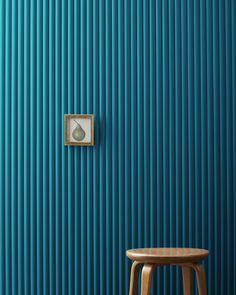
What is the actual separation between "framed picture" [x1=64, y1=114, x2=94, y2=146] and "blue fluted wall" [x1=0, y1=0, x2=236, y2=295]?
0.05 meters

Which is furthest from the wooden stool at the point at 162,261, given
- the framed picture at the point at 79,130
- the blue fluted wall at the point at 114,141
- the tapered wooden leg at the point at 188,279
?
the framed picture at the point at 79,130

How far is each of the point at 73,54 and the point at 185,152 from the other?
878 mm

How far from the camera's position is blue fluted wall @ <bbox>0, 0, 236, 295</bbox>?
3.62 meters

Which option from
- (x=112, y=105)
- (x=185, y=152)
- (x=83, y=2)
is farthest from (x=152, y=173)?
(x=83, y=2)

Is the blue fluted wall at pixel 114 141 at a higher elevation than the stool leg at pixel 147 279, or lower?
higher

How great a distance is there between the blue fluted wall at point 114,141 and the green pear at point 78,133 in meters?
0.07

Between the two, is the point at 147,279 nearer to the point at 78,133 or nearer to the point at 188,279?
the point at 188,279

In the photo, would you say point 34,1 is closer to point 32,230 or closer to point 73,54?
point 73,54

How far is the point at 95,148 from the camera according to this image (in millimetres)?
3662

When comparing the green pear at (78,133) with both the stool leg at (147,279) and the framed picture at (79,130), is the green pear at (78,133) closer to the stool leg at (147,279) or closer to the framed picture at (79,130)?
the framed picture at (79,130)

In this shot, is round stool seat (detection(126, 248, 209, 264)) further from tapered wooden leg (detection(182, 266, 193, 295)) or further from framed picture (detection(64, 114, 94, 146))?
framed picture (detection(64, 114, 94, 146))

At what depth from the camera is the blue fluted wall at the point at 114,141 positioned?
142 inches

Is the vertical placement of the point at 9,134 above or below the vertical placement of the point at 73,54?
below

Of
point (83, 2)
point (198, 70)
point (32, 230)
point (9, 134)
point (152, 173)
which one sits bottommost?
point (32, 230)
